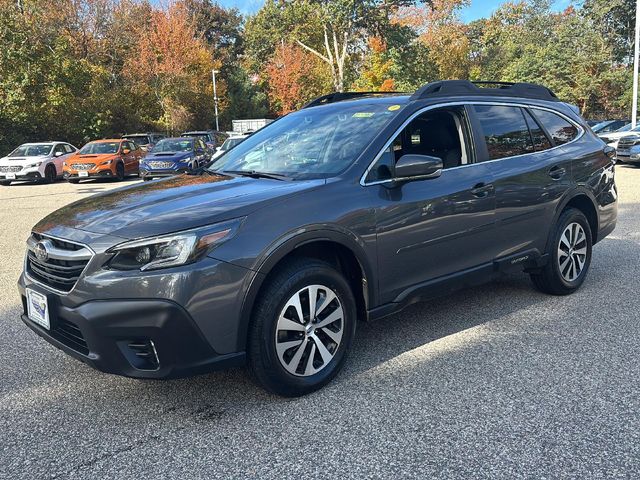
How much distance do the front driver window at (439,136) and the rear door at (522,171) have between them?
0.58 ft

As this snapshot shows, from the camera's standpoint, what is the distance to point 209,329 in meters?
2.89

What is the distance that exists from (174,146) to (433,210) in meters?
17.1

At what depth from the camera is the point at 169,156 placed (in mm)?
18516

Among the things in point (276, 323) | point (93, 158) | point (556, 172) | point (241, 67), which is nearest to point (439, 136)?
point (556, 172)

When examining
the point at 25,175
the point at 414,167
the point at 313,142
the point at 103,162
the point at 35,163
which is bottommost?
the point at 414,167

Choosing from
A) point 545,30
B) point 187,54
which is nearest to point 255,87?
point 187,54

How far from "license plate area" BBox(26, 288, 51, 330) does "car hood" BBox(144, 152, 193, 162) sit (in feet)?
50.7

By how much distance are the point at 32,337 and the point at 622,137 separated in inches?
796

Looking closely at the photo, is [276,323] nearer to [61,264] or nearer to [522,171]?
[61,264]

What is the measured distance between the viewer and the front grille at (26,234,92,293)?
2955mm

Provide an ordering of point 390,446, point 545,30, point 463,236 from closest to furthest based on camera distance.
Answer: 1. point 390,446
2. point 463,236
3. point 545,30

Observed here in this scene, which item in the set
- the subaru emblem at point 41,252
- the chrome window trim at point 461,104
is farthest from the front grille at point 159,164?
the subaru emblem at point 41,252

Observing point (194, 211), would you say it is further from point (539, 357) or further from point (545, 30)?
point (545, 30)

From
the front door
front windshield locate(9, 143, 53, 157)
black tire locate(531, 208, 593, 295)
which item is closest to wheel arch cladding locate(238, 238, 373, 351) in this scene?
the front door
